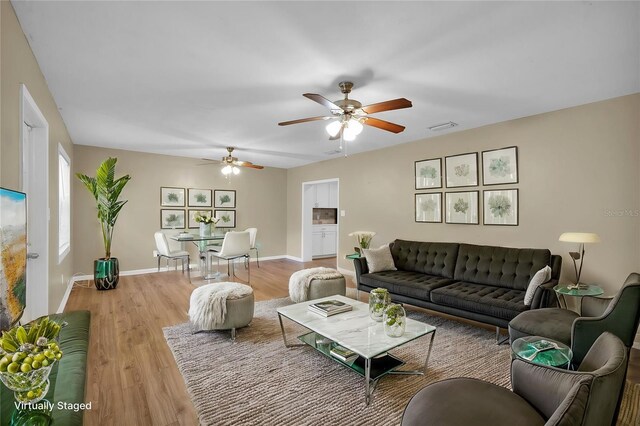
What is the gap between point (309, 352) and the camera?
9.09ft

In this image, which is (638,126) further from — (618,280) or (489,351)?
(489,351)

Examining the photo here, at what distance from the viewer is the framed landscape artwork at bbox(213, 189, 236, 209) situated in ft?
23.2

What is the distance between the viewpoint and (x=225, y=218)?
7.20 meters

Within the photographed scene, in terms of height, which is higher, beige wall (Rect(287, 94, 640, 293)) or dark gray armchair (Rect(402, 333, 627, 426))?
beige wall (Rect(287, 94, 640, 293))

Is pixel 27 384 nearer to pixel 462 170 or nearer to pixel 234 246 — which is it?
pixel 234 246

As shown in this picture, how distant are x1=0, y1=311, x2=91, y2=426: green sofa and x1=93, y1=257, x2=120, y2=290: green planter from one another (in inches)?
125

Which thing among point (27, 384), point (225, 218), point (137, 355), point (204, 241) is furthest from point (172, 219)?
point (27, 384)

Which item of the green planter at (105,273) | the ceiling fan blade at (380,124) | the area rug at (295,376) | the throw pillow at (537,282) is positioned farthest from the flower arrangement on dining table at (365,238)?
the green planter at (105,273)

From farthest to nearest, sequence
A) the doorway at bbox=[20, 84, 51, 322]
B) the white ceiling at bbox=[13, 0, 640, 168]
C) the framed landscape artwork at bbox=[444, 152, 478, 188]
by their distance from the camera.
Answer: the framed landscape artwork at bbox=[444, 152, 478, 188], the doorway at bbox=[20, 84, 51, 322], the white ceiling at bbox=[13, 0, 640, 168]

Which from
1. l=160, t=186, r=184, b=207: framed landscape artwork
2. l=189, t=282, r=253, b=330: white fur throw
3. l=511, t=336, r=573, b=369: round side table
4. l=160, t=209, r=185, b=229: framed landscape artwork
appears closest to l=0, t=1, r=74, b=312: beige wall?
A: l=189, t=282, r=253, b=330: white fur throw

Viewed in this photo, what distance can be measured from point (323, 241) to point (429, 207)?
4.04 m

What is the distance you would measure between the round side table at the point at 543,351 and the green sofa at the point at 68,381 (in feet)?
7.53

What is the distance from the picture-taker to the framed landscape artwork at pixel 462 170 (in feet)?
14.0

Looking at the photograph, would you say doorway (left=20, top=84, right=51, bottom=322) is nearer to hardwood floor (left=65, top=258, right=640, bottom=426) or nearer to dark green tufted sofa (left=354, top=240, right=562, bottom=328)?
hardwood floor (left=65, top=258, right=640, bottom=426)
